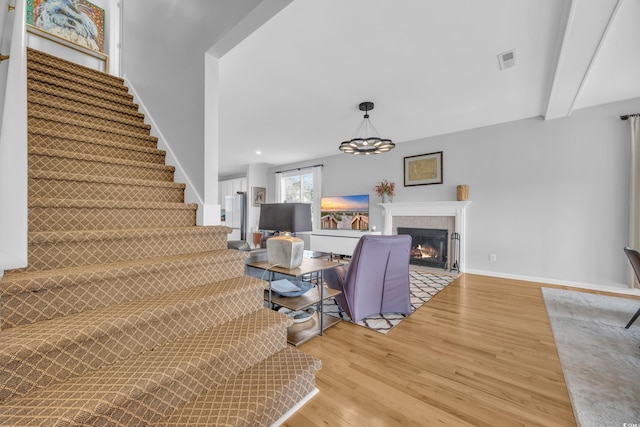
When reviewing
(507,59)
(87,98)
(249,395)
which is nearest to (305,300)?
(249,395)

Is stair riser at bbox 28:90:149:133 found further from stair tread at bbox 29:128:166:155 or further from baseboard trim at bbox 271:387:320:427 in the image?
baseboard trim at bbox 271:387:320:427

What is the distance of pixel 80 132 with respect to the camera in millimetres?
2047

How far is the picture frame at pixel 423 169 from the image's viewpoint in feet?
16.2

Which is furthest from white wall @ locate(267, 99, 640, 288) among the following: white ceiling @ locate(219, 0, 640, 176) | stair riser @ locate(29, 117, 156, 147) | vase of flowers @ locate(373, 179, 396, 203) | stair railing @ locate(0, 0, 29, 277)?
stair railing @ locate(0, 0, 29, 277)

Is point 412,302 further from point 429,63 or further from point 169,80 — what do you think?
point 169,80

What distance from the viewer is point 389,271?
2584 mm

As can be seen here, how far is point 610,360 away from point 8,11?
173 inches

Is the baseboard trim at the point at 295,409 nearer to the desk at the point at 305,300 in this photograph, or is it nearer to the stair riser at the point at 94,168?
the desk at the point at 305,300

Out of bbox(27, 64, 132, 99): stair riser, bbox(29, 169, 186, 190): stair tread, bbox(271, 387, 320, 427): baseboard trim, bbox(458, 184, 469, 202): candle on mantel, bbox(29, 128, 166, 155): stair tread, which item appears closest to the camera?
bbox(271, 387, 320, 427): baseboard trim

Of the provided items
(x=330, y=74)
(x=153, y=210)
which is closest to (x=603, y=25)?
(x=330, y=74)

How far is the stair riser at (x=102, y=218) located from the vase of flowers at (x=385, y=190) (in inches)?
168

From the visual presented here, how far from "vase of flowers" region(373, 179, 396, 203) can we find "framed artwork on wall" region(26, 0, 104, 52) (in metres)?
5.43

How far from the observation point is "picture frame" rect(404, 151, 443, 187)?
494 centimetres

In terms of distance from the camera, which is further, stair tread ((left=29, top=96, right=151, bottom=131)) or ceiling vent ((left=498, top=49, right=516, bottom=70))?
ceiling vent ((left=498, top=49, right=516, bottom=70))
